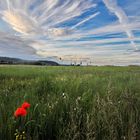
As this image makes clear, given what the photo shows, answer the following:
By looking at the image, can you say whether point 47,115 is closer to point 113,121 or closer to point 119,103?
point 113,121

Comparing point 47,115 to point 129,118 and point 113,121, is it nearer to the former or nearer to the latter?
point 113,121

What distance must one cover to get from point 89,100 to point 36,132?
1.97m

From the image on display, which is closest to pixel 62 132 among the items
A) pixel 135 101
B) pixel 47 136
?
pixel 47 136

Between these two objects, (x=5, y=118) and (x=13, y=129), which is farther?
(x=5, y=118)

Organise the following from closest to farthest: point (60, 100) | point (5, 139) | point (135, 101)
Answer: point (5, 139) → point (60, 100) → point (135, 101)

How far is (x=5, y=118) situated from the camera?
159 inches

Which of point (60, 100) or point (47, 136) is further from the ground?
point (60, 100)

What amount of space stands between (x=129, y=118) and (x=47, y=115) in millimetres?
1358

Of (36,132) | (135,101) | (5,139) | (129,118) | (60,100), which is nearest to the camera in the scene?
(5,139)

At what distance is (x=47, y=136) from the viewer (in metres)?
4.14

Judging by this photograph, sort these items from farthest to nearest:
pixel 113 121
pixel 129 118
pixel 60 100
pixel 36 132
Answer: pixel 60 100 → pixel 129 118 → pixel 113 121 → pixel 36 132

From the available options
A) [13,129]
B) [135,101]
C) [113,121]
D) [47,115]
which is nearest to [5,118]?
[13,129]

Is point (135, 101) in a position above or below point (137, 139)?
above

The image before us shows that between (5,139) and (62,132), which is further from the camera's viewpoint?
(62,132)
